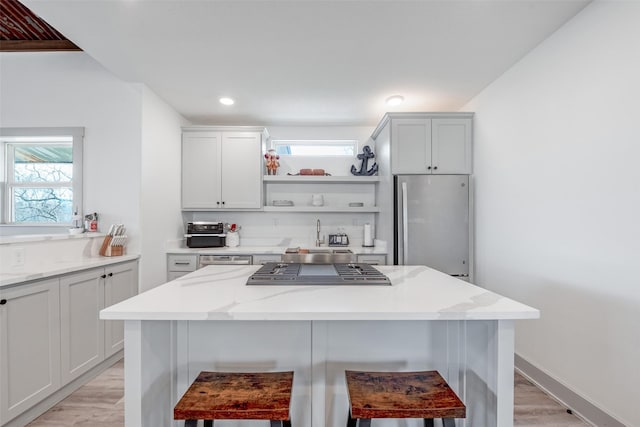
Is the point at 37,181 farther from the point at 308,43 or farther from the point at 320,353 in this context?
the point at 320,353

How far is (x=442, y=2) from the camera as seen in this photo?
183 cm

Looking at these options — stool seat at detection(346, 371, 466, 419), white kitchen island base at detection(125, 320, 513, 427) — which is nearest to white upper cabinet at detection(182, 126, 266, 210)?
white kitchen island base at detection(125, 320, 513, 427)

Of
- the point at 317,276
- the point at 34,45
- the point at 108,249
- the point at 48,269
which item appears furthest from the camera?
the point at 34,45

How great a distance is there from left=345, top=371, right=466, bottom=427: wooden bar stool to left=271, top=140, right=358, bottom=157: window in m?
3.33

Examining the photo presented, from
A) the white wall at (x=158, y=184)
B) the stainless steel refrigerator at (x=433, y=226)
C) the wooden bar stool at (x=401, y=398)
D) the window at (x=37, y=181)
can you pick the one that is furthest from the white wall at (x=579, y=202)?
the window at (x=37, y=181)

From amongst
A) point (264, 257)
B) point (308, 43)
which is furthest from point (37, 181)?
point (308, 43)

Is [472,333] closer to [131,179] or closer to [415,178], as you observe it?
[415,178]

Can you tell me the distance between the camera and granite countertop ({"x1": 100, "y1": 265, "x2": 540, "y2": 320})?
1078 mm

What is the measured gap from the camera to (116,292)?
2662 mm

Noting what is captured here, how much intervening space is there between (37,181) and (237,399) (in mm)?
3695

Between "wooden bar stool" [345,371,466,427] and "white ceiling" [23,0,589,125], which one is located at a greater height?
"white ceiling" [23,0,589,125]

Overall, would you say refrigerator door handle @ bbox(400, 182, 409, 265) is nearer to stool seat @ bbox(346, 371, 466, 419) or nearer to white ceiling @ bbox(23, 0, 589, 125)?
white ceiling @ bbox(23, 0, 589, 125)

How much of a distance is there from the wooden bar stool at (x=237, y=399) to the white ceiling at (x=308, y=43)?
2057 millimetres

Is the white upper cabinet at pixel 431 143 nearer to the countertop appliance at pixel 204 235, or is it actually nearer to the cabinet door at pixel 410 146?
the cabinet door at pixel 410 146
